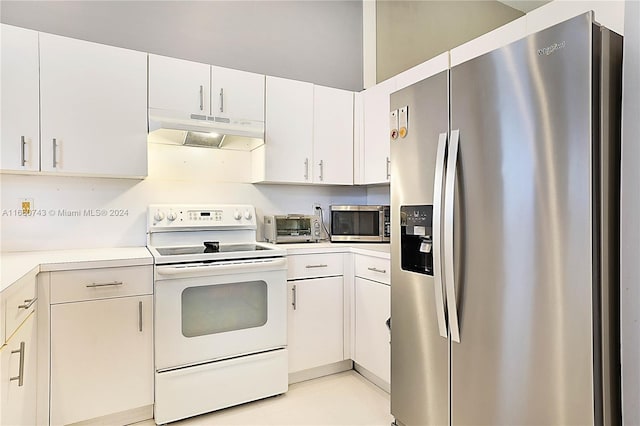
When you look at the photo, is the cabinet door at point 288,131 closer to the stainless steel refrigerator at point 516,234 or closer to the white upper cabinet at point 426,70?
the white upper cabinet at point 426,70

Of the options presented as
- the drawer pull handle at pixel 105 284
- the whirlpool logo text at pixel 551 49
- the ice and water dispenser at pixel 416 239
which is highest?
the whirlpool logo text at pixel 551 49

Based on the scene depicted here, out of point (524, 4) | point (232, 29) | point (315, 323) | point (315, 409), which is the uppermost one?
point (524, 4)

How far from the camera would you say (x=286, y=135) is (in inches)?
105

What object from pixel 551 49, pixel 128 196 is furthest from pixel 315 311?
pixel 551 49

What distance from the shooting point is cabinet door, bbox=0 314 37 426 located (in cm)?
126

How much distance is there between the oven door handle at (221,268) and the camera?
1940 mm

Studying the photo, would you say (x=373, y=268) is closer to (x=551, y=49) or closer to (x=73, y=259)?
(x=551, y=49)

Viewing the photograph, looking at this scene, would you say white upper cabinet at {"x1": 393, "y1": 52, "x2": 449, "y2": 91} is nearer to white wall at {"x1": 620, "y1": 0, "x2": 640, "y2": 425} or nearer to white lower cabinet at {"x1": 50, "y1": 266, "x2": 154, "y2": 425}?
white wall at {"x1": 620, "y1": 0, "x2": 640, "y2": 425}

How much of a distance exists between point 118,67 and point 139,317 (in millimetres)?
1381

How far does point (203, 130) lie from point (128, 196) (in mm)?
677

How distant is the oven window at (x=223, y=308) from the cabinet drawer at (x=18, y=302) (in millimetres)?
647

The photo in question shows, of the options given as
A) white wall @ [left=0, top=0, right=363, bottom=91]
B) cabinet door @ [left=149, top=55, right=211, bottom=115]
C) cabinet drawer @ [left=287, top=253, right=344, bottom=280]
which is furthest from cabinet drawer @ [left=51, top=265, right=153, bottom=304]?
white wall @ [left=0, top=0, right=363, bottom=91]

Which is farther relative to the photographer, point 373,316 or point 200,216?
point 200,216

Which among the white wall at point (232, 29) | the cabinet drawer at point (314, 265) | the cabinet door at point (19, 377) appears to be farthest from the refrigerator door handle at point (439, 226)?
the white wall at point (232, 29)
